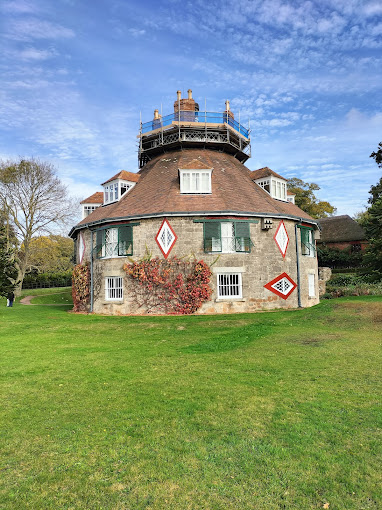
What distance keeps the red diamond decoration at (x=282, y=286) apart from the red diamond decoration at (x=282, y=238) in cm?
136

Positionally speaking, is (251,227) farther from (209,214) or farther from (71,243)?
(71,243)

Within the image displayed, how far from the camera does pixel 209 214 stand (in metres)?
19.7

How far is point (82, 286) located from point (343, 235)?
33381mm

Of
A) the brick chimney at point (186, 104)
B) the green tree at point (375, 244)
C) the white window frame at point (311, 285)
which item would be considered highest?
the brick chimney at point (186, 104)

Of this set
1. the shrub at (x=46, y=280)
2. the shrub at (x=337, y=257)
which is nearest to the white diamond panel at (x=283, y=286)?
the shrub at (x=337, y=257)

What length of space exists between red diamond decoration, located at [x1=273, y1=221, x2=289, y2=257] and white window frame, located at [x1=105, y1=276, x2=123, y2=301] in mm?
9119

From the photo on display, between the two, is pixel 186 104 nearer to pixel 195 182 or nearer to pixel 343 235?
pixel 195 182

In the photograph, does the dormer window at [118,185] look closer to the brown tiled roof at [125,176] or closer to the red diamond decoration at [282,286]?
the brown tiled roof at [125,176]

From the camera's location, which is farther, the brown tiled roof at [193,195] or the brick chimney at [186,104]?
the brick chimney at [186,104]

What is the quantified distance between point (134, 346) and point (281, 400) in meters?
6.18

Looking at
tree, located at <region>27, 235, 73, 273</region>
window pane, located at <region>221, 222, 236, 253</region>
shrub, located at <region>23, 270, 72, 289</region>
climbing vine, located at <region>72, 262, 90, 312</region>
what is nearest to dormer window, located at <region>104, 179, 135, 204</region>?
climbing vine, located at <region>72, 262, 90, 312</region>

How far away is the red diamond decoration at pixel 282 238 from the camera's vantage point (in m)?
20.9

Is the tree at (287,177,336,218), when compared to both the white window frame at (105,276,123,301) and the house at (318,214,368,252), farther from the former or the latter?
the white window frame at (105,276,123,301)

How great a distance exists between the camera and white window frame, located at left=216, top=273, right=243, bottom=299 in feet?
64.6
